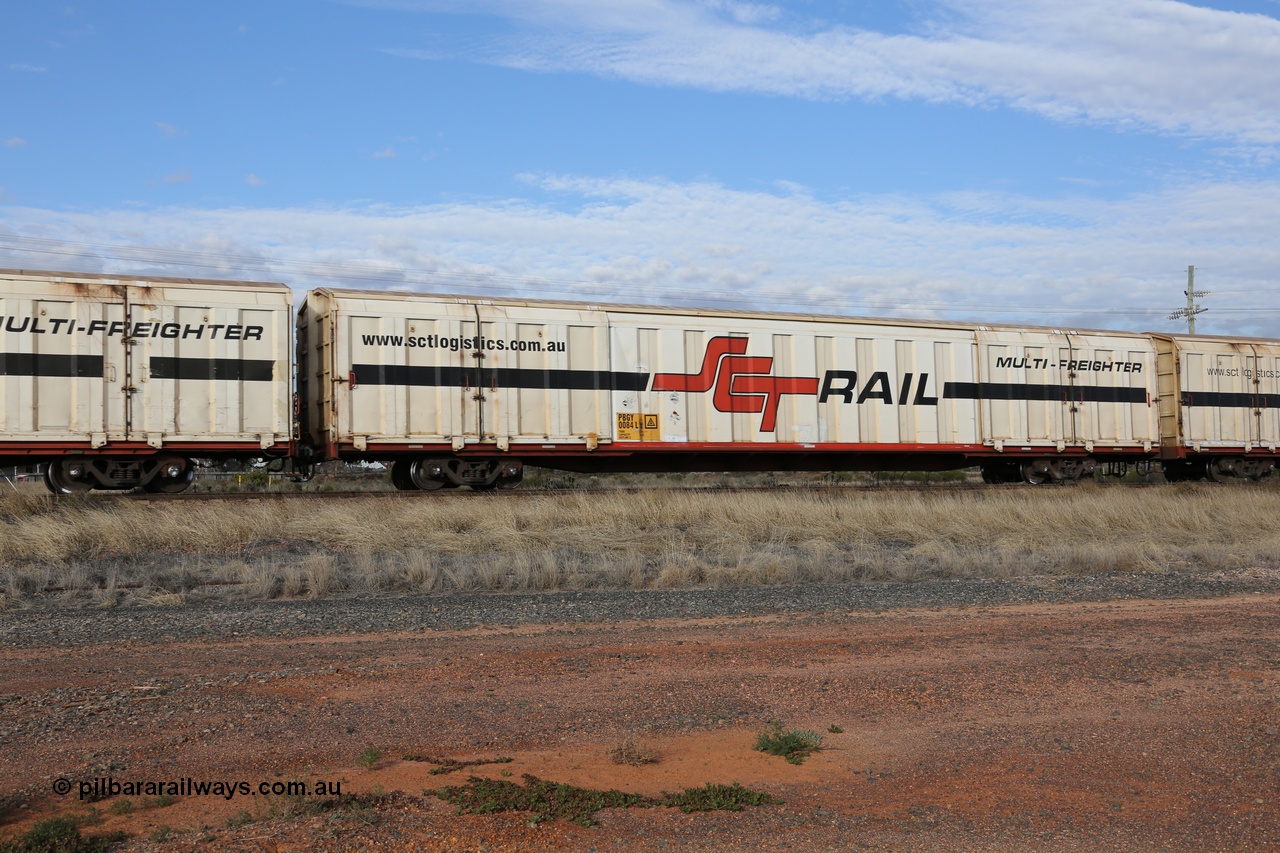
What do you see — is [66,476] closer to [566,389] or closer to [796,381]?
[566,389]

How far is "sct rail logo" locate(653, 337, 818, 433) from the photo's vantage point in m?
17.9

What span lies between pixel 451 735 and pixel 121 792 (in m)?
1.39

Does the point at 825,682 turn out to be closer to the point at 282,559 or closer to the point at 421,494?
the point at 282,559

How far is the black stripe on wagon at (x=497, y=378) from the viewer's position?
52.4 feet

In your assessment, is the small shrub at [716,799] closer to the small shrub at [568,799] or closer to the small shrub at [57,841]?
the small shrub at [568,799]

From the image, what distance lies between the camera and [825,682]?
5555mm

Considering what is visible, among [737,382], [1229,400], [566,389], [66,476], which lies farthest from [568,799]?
[1229,400]

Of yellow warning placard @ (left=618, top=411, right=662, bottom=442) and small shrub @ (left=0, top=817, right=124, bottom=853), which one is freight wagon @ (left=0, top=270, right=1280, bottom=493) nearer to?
yellow warning placard @ (left=618, top=411, right=662, bottom=442)

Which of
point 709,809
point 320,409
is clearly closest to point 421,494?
point 320,409

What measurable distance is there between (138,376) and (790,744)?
Result: 1356cm


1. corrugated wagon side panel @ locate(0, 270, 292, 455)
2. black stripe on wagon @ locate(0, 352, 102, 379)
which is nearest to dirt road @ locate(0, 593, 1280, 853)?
corrugated wagon side panel @ locate(0, 270, 292, 455)

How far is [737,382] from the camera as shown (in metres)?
18.2

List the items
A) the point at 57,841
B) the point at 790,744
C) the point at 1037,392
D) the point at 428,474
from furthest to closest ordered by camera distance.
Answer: the point at 1037,392, the point at 428,474, the point at 790,744, the point at 57,841

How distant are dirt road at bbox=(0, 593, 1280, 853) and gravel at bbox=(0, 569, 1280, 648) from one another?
388 mm
